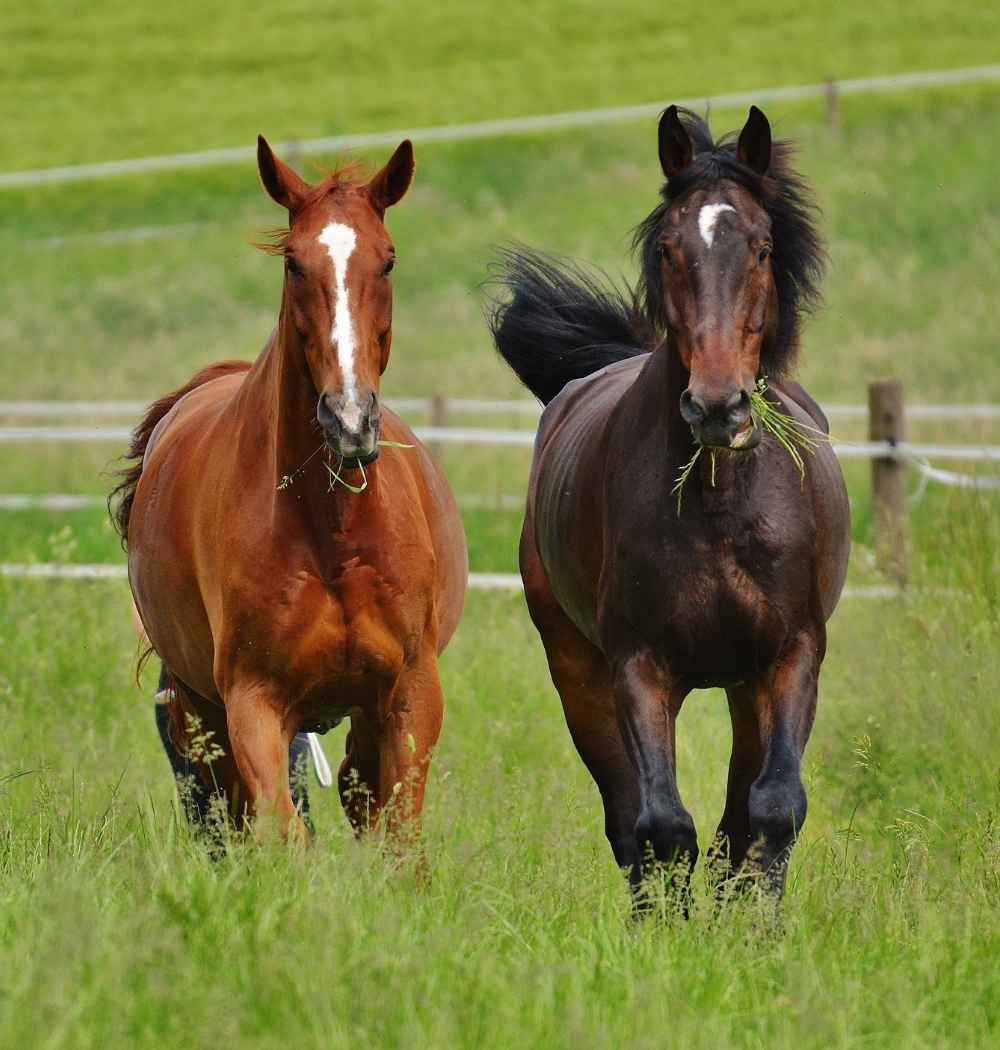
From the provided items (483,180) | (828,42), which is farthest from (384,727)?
(828,42)

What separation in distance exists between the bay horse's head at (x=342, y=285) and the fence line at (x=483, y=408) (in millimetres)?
8463

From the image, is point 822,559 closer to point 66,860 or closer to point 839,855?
point 839,855

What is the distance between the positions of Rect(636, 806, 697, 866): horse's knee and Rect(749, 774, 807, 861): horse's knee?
0.18 metres

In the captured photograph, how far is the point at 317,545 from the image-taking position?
5422 mm

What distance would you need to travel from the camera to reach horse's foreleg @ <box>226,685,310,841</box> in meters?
5.24

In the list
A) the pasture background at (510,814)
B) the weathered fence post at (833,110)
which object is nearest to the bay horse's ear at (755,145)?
the pasture background at (510,814)

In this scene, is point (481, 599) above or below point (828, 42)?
below

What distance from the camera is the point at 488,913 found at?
15.3 feet

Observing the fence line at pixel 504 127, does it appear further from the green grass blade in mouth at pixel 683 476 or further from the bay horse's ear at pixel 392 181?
the green grass blade in mouth at pixel 683 476

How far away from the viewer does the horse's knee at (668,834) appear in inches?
206

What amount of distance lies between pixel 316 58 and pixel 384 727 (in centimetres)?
3375

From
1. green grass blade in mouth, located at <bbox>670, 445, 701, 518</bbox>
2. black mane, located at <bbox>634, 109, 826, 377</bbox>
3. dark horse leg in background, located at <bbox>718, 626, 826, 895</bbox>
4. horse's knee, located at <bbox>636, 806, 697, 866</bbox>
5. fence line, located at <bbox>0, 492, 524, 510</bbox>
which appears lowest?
fence line, located at <bbox>0, 492, 524, 510</bbox>

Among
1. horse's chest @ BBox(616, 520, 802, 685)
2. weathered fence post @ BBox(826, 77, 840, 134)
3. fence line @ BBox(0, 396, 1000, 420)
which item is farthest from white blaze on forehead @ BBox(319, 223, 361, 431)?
weathered fence post @ BBox(826, 77, 840, 134)

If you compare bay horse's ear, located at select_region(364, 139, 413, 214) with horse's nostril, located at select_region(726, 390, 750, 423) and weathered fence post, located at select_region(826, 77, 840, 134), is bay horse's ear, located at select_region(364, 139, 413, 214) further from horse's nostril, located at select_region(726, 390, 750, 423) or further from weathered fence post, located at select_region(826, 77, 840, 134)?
weathered fence post, located at select_region(826, 77, 840, 134)
